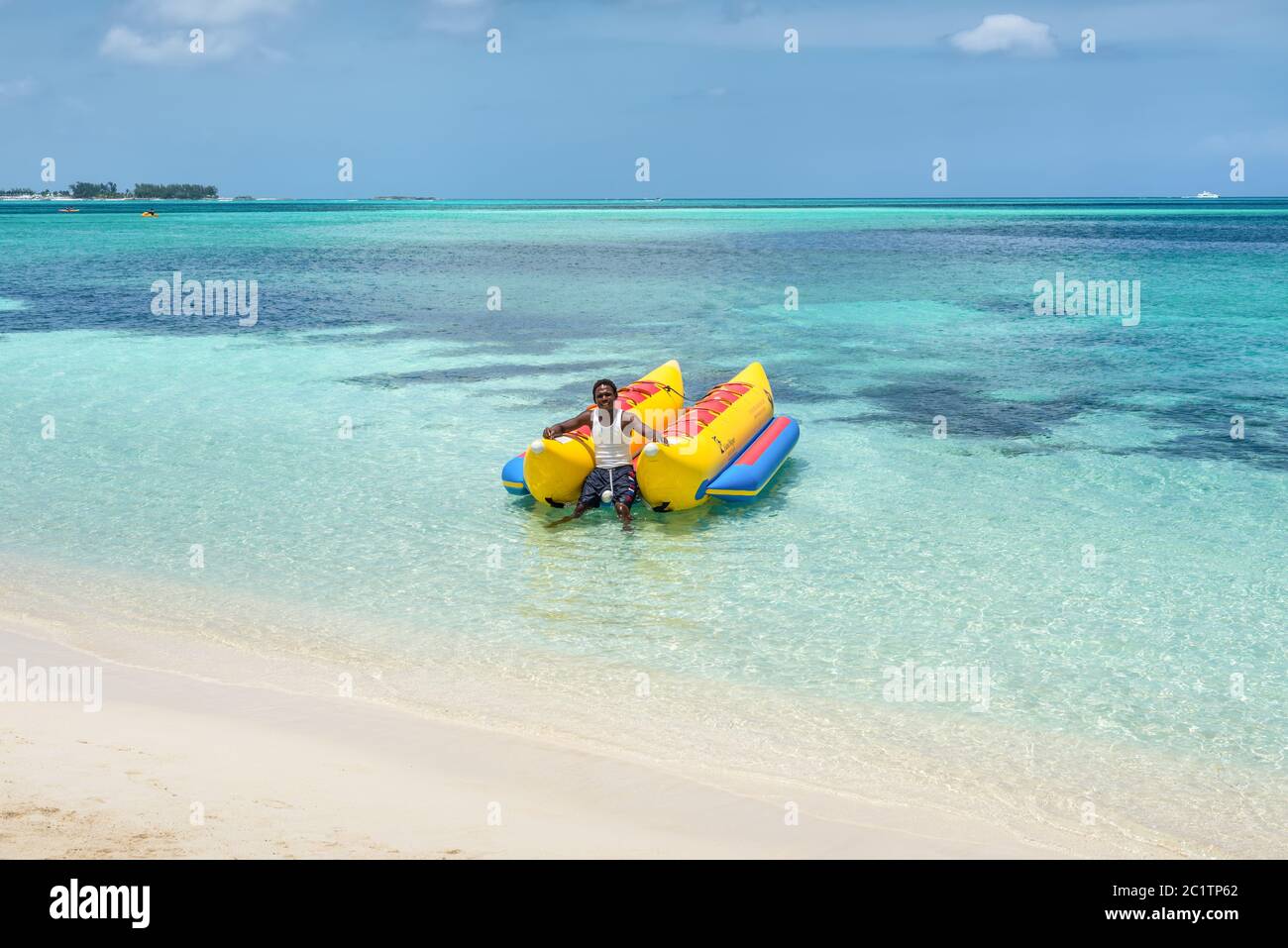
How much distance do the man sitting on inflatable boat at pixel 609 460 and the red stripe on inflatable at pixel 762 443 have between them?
1100mm

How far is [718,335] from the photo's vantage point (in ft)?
68.7

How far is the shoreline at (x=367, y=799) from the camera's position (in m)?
4.10

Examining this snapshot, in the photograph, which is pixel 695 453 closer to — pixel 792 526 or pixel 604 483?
pixel 604 483

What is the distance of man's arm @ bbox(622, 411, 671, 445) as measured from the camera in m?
9.33

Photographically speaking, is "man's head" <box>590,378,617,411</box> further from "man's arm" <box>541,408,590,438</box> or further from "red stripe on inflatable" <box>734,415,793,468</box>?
"red stripe on inflatable" <box>734,415,793,468</box>

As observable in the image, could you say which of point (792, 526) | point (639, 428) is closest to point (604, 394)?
point (639, 428)

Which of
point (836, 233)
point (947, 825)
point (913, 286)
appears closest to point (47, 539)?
point (947, 825)

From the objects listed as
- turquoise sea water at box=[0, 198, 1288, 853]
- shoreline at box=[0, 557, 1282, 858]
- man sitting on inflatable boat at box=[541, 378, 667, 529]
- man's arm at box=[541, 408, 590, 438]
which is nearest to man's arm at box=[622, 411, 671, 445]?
man sitting on inflatable boat at box=[541, 378, 667, 529]

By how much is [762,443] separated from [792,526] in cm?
156

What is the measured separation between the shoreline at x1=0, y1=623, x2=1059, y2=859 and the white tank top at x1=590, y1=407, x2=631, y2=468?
4.02 metres

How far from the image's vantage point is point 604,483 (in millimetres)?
9328

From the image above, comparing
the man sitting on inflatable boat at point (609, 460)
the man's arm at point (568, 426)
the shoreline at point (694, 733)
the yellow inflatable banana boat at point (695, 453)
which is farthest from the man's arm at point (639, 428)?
the shoreline at point (694, 733)

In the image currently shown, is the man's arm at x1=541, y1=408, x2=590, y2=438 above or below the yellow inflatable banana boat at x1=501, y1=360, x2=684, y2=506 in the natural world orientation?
above

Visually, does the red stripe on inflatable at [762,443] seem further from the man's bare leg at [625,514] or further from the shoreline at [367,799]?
the shoreline at [367,799]
